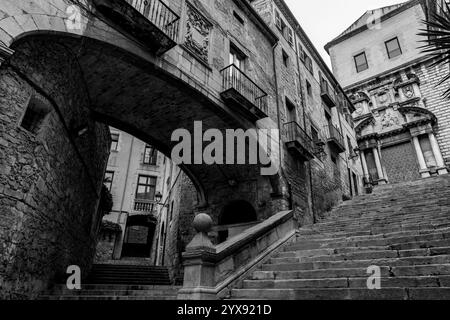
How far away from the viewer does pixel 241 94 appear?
8.51 meters

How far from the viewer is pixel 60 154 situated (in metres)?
6.37

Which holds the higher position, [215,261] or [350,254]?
[350,254]

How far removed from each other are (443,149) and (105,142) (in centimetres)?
2064

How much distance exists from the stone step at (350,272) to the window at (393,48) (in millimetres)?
24807

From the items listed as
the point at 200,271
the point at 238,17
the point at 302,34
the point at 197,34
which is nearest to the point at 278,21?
the point at 302,34

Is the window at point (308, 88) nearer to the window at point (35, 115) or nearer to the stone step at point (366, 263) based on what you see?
the stone step at point (366, 263)

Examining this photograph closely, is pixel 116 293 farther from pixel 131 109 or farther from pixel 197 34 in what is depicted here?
pixel 197 34

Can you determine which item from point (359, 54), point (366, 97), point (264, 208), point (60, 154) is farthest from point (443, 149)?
point (60, 154)

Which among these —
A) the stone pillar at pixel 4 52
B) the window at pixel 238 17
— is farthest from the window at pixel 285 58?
the stone pillar at pixel 4 52

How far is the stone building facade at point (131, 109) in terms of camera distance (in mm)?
4848

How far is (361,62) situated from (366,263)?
84.1ft

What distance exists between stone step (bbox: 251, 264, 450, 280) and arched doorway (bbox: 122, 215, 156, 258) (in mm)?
17551

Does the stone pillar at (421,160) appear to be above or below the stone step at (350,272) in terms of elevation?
above

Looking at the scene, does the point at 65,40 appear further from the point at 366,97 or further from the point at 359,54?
the point at 359,54
